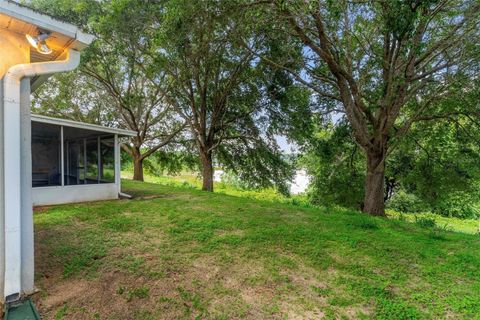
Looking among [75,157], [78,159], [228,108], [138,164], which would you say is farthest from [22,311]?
[138,164]

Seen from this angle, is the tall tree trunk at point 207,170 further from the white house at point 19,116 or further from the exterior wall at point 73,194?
the white house at point 19,116

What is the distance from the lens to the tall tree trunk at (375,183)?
21.4 feet

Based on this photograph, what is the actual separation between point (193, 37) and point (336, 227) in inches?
213

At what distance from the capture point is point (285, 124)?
1008 cm

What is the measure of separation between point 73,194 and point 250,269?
5.88m

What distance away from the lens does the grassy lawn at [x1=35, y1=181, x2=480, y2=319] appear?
249 centimetres

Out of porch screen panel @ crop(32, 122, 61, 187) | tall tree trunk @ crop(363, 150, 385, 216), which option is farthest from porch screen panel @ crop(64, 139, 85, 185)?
tall tree trunk @ crop(363, 150, 385, 216)

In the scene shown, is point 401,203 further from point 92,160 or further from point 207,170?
point 92,160

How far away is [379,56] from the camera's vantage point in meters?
5.61

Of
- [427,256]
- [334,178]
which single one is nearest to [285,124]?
[334,178]

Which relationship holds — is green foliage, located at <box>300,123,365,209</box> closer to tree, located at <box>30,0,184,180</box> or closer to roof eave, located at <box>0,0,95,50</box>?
tree, located at <box>30,0,184,180</box>

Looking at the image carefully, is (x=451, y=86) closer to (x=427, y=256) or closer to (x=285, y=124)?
(x=427, y=256)

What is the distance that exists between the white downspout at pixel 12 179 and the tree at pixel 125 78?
18.9ft

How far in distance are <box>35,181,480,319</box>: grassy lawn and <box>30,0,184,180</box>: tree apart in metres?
6.01
